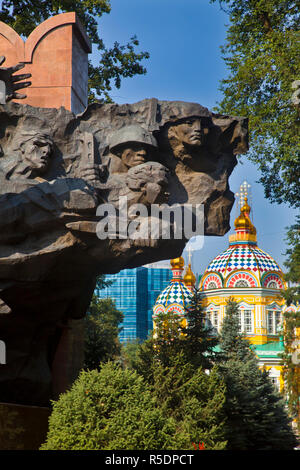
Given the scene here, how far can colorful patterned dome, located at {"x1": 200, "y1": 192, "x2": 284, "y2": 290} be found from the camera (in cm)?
2992

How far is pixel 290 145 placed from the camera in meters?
12.3

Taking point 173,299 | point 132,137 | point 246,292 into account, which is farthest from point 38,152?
point 173,299

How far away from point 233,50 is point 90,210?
736cm

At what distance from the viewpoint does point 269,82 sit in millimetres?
13062

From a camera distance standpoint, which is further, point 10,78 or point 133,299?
point 133,299

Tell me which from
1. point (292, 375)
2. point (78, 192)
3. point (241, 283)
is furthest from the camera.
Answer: point (241, 283)

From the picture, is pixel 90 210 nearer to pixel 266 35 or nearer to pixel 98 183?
pixel 98 183

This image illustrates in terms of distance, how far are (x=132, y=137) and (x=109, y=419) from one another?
11.3 feet

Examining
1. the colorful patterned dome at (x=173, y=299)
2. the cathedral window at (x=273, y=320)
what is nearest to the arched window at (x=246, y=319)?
the cathedral window at (x=273, y=320)

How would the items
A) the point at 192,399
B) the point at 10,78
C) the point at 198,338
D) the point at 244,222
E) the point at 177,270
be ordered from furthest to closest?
1. the point at 177,270
2. the point at 244,222
3. the point at 198,338
4. the point at 192,399
5. the point at 10,78

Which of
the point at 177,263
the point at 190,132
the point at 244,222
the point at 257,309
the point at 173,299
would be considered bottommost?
the point at 190,132

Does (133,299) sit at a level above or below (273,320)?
above

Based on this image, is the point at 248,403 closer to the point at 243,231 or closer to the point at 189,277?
the point at 243,231
